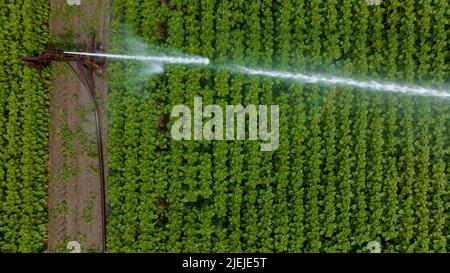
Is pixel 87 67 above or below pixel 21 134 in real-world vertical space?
above

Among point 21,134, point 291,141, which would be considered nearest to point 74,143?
point 21,134

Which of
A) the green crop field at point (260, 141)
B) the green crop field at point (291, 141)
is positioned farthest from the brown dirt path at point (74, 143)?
the green crop field at point (291, 141)

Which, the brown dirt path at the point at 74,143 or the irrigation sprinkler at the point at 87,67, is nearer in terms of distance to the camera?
the irrigation sprinkler at the point at 87,67

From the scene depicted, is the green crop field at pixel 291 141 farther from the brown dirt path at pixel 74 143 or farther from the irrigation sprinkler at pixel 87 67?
the brown dirt path at pixel 74 143

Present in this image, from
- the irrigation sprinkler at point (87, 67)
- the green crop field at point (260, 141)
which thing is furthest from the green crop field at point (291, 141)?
the irrigation sprinkler at point (87, 67)

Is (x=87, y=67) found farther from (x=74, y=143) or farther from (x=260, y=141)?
(x=260, y=141)
